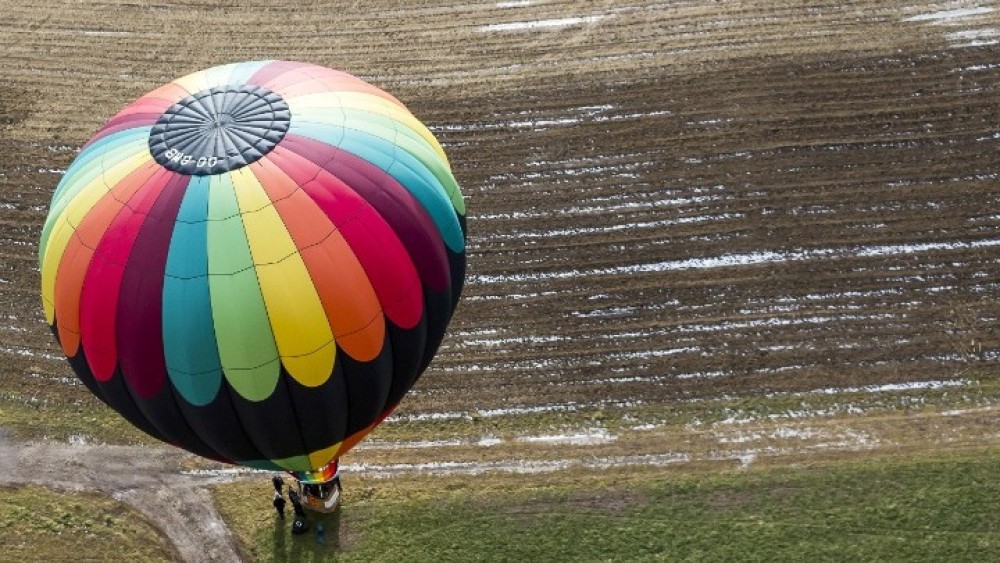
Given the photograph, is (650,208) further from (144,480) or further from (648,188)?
(144,480)

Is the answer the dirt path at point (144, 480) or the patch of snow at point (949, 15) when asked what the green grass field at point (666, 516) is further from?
the patch of snow at point (949, 15)

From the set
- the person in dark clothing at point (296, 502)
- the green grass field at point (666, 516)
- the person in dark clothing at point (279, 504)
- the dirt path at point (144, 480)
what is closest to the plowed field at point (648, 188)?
the green grass field at point (666, 516)

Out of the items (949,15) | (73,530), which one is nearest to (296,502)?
(73,530)

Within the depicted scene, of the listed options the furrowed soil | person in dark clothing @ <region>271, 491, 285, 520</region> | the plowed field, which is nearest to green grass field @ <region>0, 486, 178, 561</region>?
the furrowed soil

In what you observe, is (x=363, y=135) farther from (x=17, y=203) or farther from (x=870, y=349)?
(x=17, y=203)

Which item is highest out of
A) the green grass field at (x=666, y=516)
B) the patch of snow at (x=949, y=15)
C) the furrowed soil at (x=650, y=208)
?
the patch of snow at (x=949, y=15)

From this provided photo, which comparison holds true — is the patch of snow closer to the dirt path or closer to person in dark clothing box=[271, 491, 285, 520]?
person in dark clothing box=[271, 491, 285, 520]

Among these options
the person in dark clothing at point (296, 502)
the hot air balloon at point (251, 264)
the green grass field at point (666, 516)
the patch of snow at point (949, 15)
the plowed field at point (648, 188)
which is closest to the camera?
the hot air balloon at point (251, 264)
